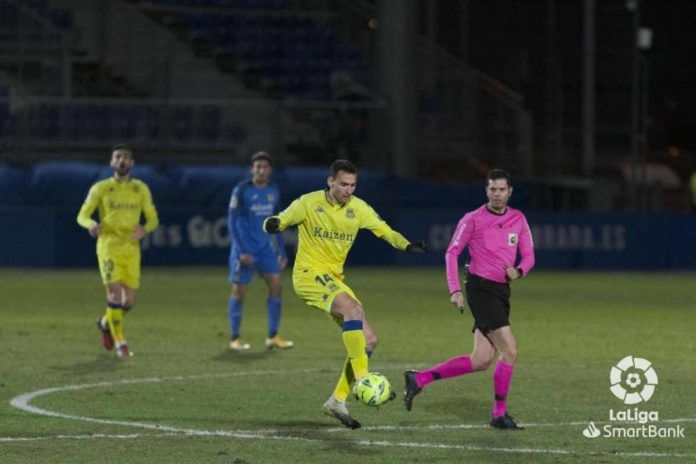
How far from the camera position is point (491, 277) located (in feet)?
40.1

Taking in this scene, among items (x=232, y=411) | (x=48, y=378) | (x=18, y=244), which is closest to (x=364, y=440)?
(x=232, y=411)

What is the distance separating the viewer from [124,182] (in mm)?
17031

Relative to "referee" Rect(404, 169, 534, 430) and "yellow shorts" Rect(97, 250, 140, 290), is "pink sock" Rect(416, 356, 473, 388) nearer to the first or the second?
"referee" Rect(404, 169, 534, 430)

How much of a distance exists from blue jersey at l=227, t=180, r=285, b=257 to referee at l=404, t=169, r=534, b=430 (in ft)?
18.2

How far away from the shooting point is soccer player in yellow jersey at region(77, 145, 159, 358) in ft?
54.8

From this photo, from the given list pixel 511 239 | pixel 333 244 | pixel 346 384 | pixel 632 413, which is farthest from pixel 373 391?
pixel 632 413

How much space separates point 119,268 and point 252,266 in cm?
159

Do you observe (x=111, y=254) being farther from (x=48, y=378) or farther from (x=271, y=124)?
(x=271, y=124)

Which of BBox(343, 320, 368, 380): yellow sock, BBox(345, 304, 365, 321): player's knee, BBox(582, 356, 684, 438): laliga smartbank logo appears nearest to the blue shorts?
BBox(582, 356, 684, 438): laliga smartbank logo

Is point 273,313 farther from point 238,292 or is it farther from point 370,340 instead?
point 370,340

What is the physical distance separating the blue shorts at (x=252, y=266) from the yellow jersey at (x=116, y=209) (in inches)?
46.7

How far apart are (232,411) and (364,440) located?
5.95ft

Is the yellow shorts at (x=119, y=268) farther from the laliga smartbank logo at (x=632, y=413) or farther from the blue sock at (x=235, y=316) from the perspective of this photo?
the laliga smartbank logo at (x=632, y=413)

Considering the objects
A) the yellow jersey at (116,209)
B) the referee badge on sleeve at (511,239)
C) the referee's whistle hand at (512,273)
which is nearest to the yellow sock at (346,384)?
the referee's whistle hand at (512,273)
